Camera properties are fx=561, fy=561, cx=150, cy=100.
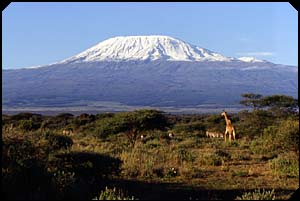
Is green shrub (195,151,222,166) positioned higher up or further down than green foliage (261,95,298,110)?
further down

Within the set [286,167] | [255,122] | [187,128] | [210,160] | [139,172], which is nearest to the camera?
[139,172]

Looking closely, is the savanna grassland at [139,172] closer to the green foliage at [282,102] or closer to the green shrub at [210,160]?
the green shrub at [210,160]

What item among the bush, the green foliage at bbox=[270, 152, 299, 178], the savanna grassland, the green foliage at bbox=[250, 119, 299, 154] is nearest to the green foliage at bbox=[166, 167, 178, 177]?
the savanna grassland

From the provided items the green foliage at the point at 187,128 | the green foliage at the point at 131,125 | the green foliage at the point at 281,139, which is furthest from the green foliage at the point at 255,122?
the green foliage at the point at 281,139

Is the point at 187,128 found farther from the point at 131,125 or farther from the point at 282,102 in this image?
the point at 131,125

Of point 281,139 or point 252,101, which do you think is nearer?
point 281,139

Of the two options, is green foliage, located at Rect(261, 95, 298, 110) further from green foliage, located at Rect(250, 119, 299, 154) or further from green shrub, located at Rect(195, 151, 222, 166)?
green shrub, located at Rect(195, 151, 222, 166)

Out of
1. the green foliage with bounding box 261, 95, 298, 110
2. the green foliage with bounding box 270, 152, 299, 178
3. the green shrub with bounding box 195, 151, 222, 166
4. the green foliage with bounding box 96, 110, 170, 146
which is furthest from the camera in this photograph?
the green foliage with bounding box 261, 95, 298, 110

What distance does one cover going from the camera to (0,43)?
17.6 ft

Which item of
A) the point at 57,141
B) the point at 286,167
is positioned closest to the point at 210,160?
the point at 286,167

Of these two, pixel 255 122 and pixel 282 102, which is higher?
pixel 282 102

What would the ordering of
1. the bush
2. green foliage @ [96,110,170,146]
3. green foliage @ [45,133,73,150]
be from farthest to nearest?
green foliage @ [96,110,170,146], green foliage @ [45,133,73,150], the bush

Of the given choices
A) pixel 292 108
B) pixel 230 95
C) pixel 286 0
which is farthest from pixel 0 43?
pixel 230 95

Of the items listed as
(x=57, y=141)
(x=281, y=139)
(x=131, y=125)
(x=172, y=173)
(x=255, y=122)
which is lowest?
(x=255, y=122)
